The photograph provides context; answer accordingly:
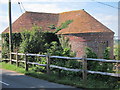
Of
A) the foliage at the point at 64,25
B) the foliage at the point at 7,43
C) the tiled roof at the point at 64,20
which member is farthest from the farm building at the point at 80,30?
the foliage at the point at 7,43

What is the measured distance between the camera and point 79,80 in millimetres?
9773

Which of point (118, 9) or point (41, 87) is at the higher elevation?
point (118, 9)

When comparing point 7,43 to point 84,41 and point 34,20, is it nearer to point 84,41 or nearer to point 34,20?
point 84,41

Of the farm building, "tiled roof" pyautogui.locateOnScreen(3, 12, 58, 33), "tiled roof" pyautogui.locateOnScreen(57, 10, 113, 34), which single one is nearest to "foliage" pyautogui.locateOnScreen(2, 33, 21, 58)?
the farm building

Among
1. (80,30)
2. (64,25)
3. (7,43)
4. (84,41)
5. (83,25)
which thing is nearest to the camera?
(7,43)

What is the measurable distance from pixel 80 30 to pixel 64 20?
6250 millimetres

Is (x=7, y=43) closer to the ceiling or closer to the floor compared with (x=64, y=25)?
closer to the floor

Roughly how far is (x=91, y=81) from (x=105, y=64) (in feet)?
3.88

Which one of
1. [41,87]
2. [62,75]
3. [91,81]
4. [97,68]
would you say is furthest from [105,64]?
[41,87]

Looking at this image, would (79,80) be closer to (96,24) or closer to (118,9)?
(118,9)

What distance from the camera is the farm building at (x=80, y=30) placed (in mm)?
25844

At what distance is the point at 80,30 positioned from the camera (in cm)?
2638

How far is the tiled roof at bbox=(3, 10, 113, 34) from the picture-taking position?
88.2ft

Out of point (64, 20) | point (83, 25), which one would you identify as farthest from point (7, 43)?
point (64, 20)
